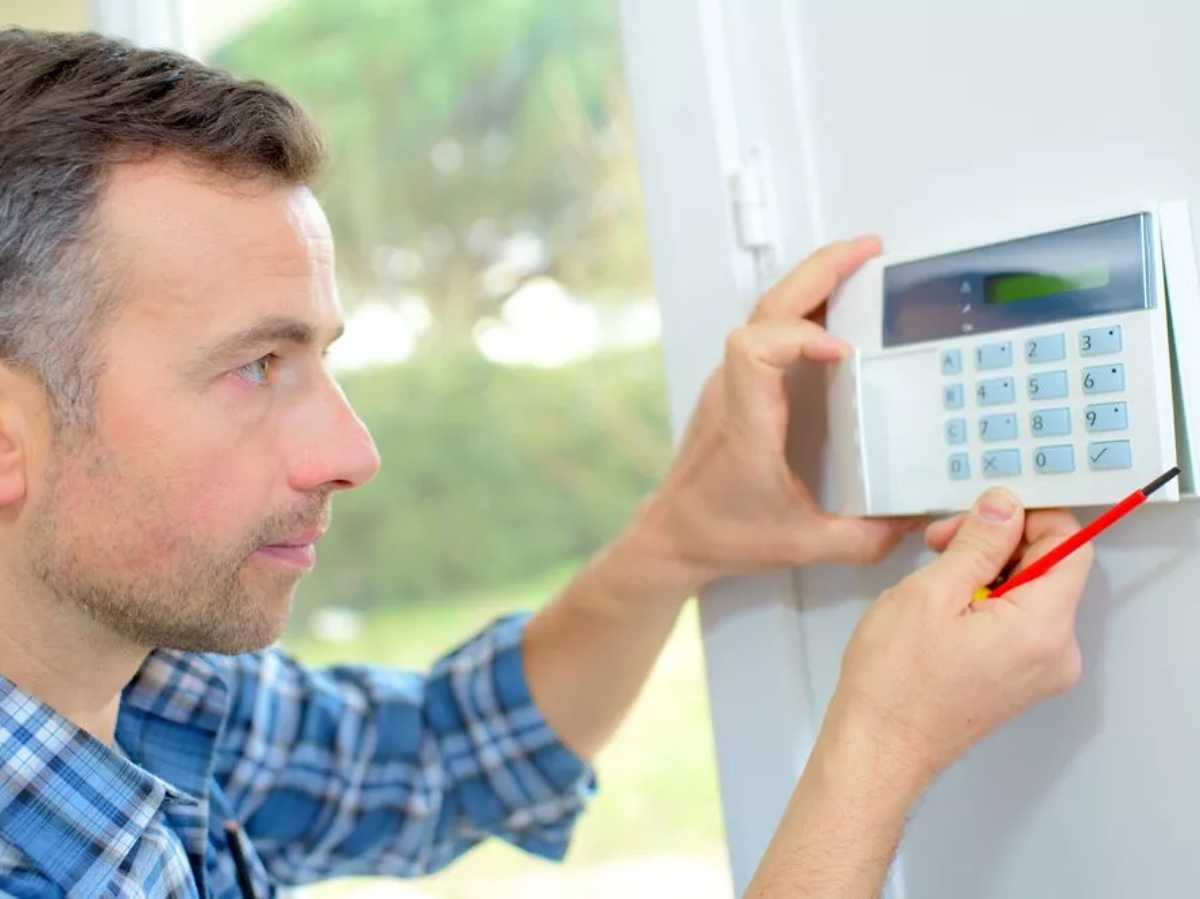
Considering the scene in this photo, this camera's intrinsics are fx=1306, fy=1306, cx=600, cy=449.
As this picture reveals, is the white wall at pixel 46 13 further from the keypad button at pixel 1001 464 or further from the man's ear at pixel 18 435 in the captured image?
the keypad button at pixel 1001 464

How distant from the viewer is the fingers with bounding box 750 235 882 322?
2.71 ft

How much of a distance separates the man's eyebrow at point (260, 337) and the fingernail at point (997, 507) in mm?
458

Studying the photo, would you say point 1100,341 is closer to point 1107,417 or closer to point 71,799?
point 1107,417

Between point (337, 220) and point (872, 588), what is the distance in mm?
1095

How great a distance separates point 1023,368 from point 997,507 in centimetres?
8

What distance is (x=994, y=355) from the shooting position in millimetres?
746

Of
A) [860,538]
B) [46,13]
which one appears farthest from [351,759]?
[46,13]

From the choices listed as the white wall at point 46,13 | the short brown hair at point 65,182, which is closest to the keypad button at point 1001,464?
the short brown hair at point 65,182

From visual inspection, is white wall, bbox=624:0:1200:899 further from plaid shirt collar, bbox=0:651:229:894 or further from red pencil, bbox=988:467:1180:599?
plaid shirt collar, bbox=0:651:229:894

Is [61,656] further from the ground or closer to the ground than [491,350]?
closer to the ground

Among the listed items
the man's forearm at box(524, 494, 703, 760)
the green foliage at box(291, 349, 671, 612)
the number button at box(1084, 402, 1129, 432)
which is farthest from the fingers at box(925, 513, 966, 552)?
the green foliage at box(291, 349, 671, 612)

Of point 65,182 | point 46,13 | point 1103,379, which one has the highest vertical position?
point 46,13

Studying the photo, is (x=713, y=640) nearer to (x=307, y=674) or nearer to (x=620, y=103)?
(x=307, y=674)

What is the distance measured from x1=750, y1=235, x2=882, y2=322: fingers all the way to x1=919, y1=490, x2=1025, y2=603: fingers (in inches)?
7.0
